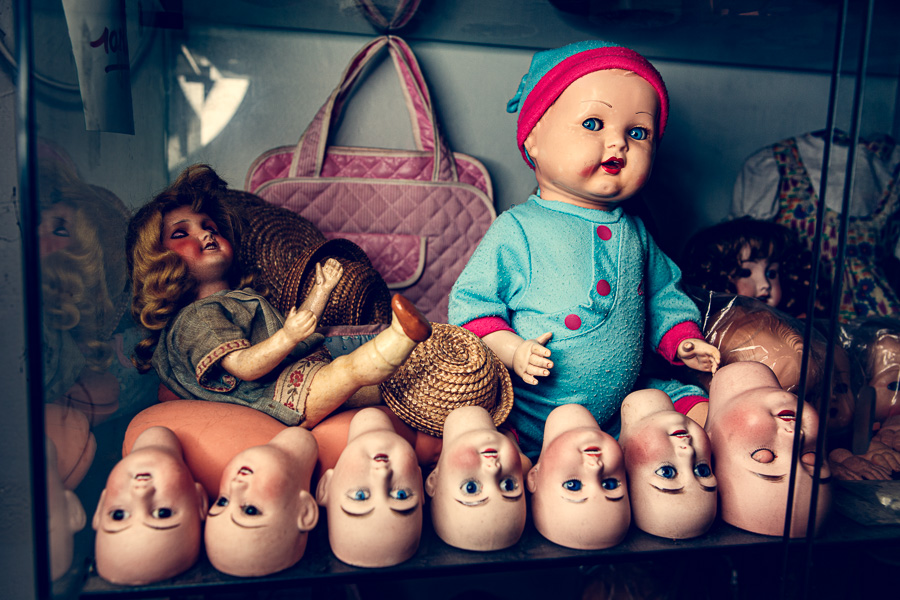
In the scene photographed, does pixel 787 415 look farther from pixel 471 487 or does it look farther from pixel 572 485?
pixel 471 487

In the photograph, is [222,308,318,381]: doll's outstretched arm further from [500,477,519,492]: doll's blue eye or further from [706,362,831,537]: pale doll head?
[706,362,831,537]: pale doll head

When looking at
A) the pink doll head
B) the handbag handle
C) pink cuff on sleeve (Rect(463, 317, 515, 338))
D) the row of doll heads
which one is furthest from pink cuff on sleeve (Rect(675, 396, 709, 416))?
the pink doll head

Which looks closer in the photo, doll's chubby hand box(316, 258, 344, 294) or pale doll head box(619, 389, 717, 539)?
pale doll head box(619, 389, 717, 539)

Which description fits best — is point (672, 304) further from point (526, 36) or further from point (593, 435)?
point (526, 36)

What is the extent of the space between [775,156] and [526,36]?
0.68 meters

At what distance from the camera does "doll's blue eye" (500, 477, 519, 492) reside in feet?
2.03

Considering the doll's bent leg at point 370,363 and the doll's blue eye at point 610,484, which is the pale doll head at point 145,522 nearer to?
the doll's bent leg at point 370,363

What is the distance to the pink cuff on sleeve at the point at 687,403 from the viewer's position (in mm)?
878

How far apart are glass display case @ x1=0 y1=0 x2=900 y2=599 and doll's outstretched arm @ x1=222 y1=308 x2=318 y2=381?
15 centimetres

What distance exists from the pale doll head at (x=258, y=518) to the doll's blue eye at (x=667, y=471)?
15.1 inches

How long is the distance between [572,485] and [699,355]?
1.33ft

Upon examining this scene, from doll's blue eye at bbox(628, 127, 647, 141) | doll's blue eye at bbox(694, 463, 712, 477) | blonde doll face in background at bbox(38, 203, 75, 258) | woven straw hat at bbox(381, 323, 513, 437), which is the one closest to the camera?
blonde doll face in background at bbox(38, 203, 75, 258)

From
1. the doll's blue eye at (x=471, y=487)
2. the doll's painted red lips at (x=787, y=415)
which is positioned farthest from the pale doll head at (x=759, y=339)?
the doll's blue eye at (x=471, y=487)

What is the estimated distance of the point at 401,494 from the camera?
60cm
